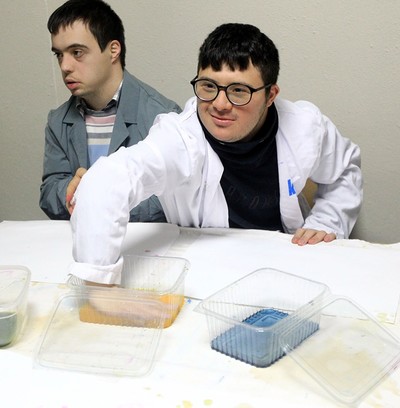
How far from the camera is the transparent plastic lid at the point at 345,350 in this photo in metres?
0.70

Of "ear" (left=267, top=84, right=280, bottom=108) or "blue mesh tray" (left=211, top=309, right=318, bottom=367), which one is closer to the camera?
"blue mesh tray" (left=211, top=309, right=318, bottom=367)

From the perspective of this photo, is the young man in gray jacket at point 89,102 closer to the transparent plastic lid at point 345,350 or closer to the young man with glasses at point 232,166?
the young man with glasses at point 232,166

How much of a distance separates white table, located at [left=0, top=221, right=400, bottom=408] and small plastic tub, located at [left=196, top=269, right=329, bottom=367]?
0.7 inches

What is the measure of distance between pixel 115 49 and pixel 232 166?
55 centimetres

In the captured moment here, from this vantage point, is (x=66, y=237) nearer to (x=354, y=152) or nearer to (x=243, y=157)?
(x=243, y=157)

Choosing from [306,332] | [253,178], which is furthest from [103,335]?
[253,178]

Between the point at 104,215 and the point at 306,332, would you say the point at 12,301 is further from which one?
the point at 306,332

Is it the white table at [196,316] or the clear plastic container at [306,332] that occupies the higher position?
the clear plastic container at [306,332]

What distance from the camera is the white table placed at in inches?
27.2

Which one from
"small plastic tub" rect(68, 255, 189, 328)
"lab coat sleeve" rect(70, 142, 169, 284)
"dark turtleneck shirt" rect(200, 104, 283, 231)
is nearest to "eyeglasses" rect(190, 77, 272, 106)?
"dark turtleneck shirt" rect(200, 104, 283, 231)

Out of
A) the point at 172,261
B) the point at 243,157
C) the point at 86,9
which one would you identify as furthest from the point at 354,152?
the point at 86,9

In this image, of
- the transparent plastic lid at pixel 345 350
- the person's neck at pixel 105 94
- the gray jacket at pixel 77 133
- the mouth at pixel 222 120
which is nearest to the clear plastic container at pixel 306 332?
the transparent plastic lid at pixel 345 350

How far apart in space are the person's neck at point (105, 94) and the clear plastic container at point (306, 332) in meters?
0.81

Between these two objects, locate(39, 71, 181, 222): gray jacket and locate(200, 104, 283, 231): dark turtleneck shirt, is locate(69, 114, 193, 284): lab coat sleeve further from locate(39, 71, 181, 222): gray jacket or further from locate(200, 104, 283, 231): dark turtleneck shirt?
locate(39, 71, 181, 222): gray jacket
